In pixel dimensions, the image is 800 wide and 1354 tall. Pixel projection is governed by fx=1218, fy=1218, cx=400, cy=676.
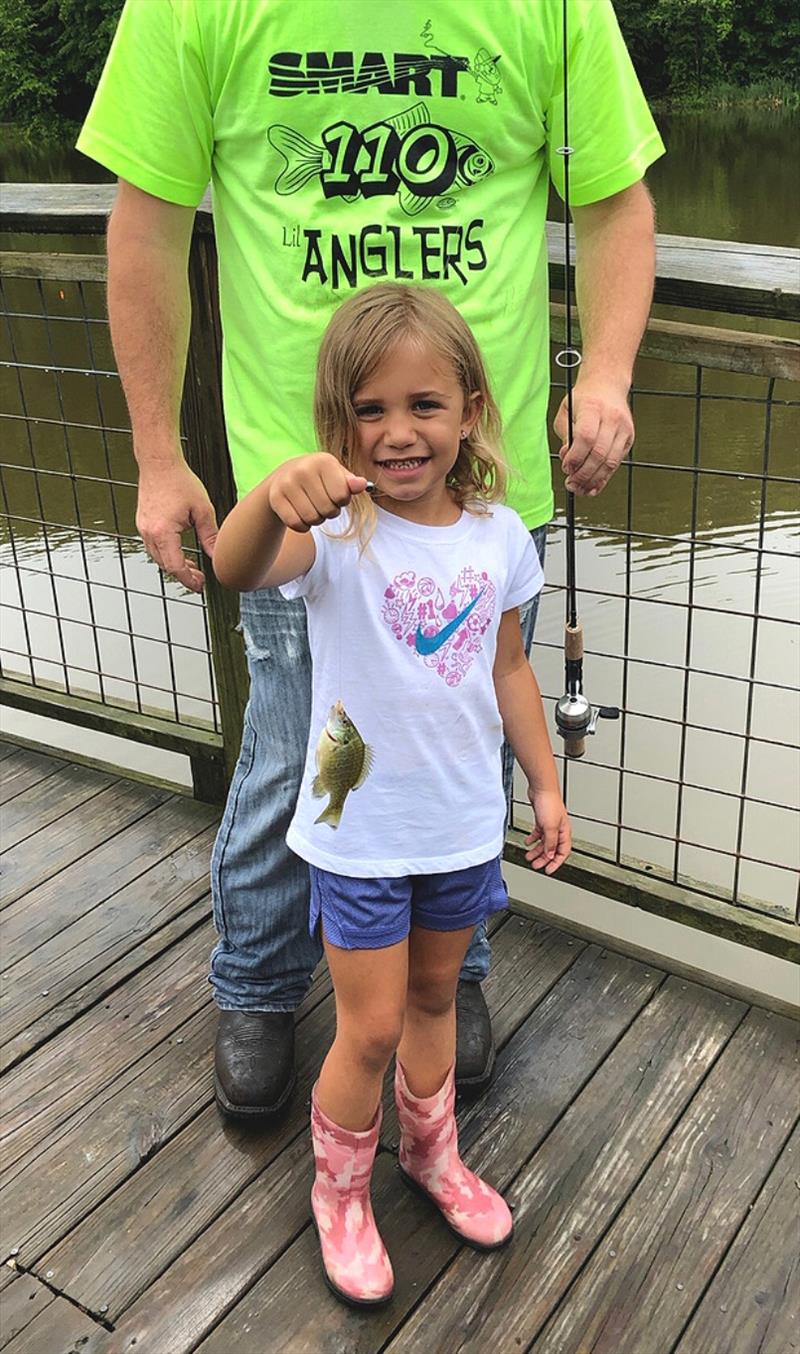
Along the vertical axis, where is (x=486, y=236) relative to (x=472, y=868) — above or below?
above

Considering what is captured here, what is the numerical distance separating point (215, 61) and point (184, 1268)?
1502mm

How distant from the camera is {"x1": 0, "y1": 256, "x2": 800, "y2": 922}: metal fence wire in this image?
2648 millimetres

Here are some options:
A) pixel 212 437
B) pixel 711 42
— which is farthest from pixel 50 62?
pixel 212 437

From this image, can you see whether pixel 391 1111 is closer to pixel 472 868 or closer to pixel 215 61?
pixel 472 868

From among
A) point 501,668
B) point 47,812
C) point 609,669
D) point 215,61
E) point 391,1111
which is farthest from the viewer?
point 609,669

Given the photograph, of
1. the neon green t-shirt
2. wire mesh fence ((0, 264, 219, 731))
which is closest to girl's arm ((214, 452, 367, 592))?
the neon green t-shirt

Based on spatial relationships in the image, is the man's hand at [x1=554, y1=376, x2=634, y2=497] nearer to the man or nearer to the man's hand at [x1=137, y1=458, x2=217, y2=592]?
the man

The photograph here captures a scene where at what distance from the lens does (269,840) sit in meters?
1.80

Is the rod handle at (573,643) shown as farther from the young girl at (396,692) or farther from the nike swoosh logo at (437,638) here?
the nike swoosh logo at (437,638)

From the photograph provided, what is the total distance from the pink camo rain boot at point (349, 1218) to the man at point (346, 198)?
601mm

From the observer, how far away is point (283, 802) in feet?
5.74

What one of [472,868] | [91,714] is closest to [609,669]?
[91,714]

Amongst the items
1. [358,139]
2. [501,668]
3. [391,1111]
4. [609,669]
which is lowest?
[609,669]

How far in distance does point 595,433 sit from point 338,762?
48 centimetres
